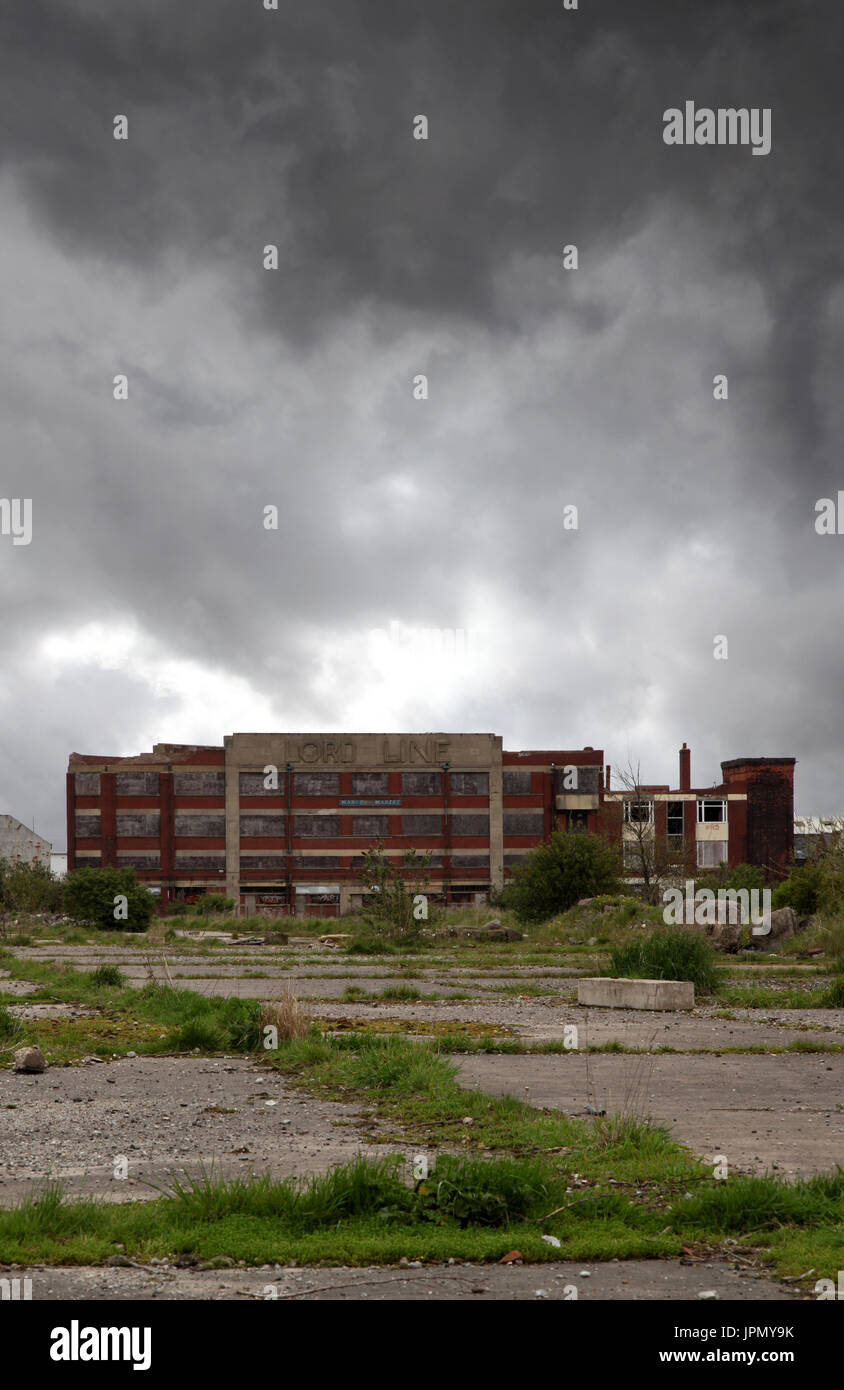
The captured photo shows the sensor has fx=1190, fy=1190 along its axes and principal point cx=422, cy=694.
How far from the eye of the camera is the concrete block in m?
18.7

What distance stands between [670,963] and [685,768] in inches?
2630

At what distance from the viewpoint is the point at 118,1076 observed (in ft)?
38.6

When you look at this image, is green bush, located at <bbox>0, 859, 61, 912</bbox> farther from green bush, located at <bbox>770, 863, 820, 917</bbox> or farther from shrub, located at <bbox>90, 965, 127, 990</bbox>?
green bush, located at <bbox>770, 863, 820, 917</bbox>

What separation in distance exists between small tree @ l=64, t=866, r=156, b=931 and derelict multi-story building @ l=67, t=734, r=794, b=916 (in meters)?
25.1

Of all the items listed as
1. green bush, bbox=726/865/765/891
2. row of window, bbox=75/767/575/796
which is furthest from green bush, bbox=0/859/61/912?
green bush, bbox=726/865/765/891

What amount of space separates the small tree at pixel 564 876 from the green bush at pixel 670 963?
94.6 feet

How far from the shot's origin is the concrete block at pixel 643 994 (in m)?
18.7

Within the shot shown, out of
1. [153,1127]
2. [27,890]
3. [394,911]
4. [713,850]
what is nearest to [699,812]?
[713,850]

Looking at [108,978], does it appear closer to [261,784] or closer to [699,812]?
[261,784]

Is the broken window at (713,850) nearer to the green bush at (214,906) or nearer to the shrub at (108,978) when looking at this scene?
the green bush at (214,906)

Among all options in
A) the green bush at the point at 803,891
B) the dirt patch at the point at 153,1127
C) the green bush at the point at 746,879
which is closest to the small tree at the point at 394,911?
the green bush at the point at 803,891
